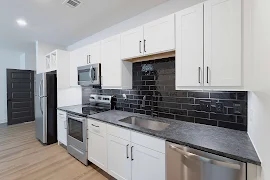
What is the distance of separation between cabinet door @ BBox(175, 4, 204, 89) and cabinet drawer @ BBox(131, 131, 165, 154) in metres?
0.69

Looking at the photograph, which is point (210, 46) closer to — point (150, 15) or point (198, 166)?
point (198, 166)

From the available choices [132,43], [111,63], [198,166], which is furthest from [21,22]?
[198,166]

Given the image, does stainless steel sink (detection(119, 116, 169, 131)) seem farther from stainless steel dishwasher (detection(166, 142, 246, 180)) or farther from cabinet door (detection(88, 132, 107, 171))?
stainless steel dishwasher (detection(166, 142, 246, 180))

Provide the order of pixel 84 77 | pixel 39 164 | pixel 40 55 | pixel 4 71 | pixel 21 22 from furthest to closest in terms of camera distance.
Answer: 1. pixel 4 71
2. pixel 40 55
3. pixel 84 77
4. pixel 21 22
5. pixel 39 164

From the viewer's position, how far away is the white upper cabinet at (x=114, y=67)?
2.30 metres

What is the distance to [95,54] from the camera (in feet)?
8.80

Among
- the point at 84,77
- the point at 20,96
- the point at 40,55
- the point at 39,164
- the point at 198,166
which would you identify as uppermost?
the point at 40,55

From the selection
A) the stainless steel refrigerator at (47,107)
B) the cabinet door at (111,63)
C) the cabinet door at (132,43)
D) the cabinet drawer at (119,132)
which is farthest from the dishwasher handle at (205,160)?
the stainless steel refrigerator at (47,107)

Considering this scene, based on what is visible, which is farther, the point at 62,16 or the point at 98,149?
the point at 62,16

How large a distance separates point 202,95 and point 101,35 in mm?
2580

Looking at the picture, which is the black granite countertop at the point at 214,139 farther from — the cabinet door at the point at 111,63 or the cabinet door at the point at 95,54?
the cabinet door at the point at 95,54

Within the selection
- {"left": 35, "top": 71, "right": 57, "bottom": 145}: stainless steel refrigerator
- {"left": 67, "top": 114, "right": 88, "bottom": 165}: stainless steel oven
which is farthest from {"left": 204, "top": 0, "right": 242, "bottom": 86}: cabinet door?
{"left": 35, "top": 71, "right": 57, "bottom": 145}: stainless steel refrigerator

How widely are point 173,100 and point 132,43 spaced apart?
1.05 meters

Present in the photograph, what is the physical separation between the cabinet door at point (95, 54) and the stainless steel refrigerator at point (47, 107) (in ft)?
4.12
